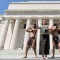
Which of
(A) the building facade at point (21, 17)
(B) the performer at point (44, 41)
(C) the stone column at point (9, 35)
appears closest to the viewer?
(B) the performer at point (44, 41)

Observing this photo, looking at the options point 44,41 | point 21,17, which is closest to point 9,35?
point 21,17

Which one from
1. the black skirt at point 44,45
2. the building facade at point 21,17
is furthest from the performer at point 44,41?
the building facade at point 21,17

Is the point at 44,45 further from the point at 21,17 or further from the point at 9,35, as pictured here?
the point at 9,35

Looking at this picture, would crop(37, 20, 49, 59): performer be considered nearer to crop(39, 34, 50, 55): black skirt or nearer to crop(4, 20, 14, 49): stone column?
crop(39, 34, 50, 55): black skirt

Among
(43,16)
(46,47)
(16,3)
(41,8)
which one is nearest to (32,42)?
(46,47)

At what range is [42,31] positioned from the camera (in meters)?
11.9

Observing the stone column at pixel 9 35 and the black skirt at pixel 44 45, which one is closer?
the black skirt at pixel 44 45

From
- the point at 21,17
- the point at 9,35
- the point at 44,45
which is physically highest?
the point at 21,17

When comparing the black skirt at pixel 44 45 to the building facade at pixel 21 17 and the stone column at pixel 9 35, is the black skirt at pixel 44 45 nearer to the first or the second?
the building facade at pixel 21 17

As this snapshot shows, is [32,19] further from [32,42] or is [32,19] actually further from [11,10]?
[32,42]

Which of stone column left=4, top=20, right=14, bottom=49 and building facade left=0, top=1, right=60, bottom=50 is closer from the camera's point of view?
building facade left=0, top=1, right=60, bottom=50

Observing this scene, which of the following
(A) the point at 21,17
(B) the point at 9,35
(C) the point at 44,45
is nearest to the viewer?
(C) the point at 44,45

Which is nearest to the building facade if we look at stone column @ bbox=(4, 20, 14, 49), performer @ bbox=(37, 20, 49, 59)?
stone column @ bbox=(4, 20, 14, 49)

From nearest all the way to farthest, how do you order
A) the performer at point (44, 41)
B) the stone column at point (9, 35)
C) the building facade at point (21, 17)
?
the performer at point (44, 41) → the building facade at point (21, 17) → the stone column at point (9, 35)
